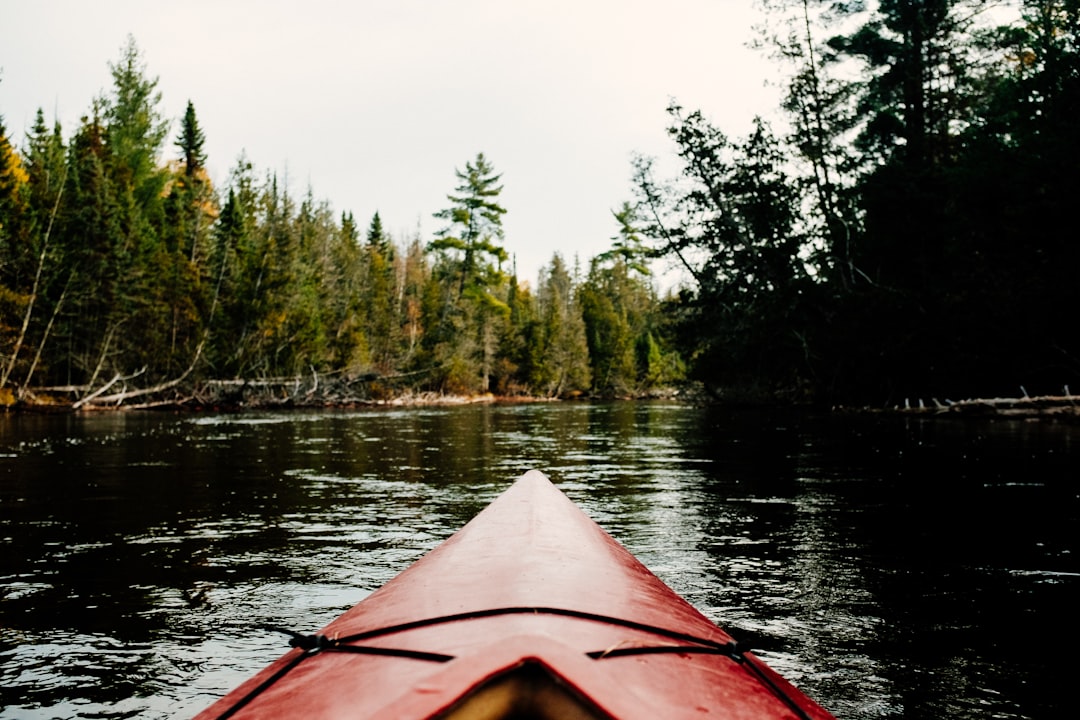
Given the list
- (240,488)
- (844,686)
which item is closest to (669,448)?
(240,488)

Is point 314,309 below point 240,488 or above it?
above

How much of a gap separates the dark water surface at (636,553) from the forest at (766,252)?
8.68 meters

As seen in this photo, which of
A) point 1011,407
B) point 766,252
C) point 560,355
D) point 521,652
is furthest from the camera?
point 560,355

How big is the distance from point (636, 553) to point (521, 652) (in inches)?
159

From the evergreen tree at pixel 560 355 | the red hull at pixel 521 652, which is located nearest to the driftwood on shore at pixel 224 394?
the evergreen tree at pixel 560 355

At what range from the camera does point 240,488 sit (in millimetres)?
8375

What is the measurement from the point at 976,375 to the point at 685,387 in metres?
16.9

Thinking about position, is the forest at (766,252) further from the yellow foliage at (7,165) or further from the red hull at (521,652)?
the red hull at (521,652)

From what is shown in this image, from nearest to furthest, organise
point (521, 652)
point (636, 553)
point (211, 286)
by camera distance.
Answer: point (521, 652) < point (636, 553) < point (211, 286)

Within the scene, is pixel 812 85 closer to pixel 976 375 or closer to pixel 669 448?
pixel 976 375

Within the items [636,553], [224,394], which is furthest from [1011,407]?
[224,394]

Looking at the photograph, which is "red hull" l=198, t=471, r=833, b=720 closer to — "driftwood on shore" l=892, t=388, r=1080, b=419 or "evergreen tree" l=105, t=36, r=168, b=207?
"driftwood on shore" l=892, t=388, r=1080, b=419

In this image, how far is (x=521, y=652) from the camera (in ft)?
3.98

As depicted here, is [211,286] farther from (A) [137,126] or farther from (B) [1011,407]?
(B) [1011,407]
